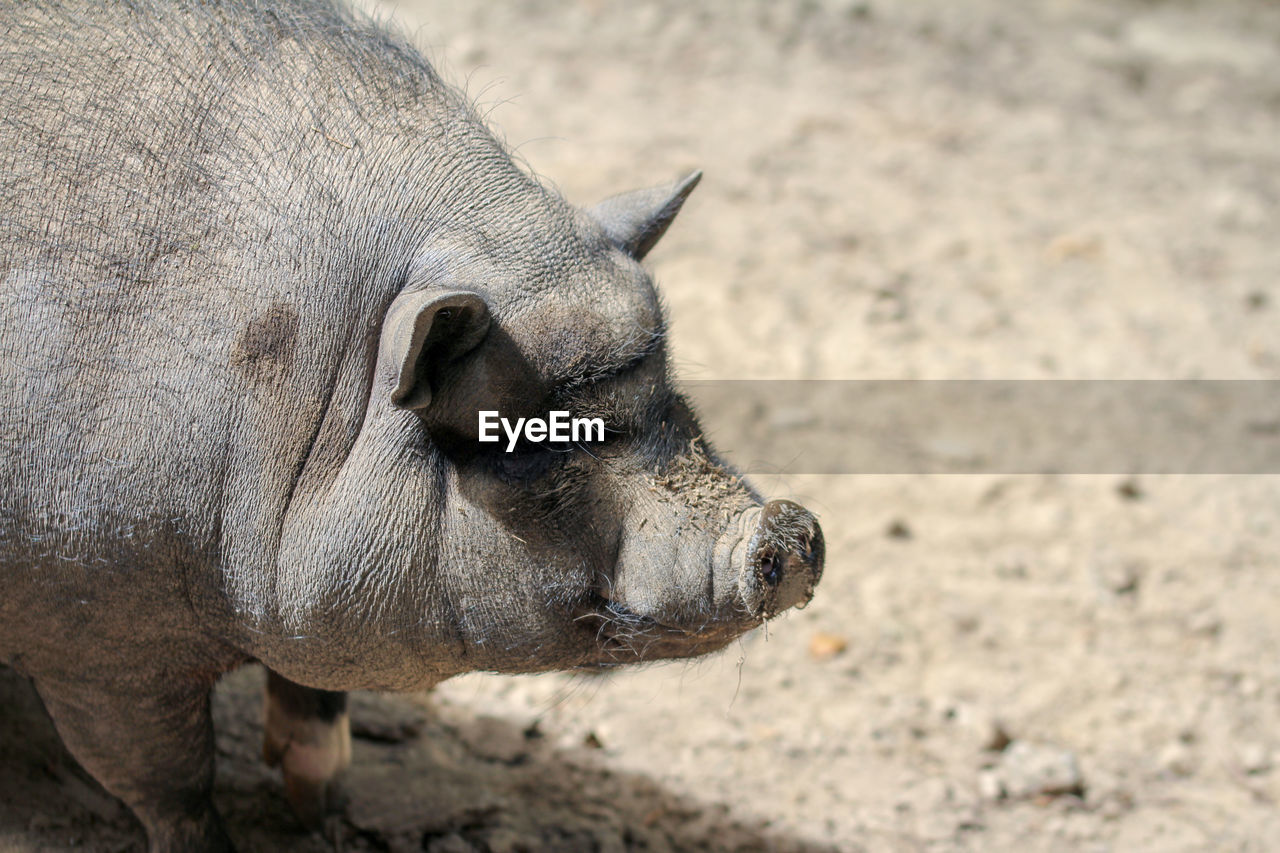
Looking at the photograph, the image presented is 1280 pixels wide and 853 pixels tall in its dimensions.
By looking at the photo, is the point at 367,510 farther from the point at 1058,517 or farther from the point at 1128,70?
the point at 1128,70

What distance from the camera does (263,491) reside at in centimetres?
236

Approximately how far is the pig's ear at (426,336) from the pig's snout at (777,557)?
0.66 meters

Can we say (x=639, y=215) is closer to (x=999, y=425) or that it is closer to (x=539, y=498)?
(x=539, y=498)

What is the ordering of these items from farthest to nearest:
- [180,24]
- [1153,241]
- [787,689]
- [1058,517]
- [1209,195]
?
[1209,195] < [1153,241] < [1058,517] < [787,689] < [180,24]

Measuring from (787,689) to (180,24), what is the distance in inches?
112

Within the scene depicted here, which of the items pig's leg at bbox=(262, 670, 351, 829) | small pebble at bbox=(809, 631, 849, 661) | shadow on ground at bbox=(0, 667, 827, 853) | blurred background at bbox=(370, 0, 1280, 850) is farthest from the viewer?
small pebble at bbox=(809, 631, 849, 661)

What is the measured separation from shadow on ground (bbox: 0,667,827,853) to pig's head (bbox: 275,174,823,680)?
1076 mm

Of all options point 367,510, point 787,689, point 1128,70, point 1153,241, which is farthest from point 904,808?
point 1128,70

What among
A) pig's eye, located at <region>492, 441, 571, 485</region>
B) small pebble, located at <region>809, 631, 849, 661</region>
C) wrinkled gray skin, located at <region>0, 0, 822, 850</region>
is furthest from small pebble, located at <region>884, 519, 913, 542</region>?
pig's eye, located at <region>492, 441, 571, 485</region>

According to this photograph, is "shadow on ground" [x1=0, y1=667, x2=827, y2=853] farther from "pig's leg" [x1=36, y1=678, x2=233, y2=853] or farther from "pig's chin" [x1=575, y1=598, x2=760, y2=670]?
"pig's chin" [x1=575, y1=598, x2=760, y2=670]

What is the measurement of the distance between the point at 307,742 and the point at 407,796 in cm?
39

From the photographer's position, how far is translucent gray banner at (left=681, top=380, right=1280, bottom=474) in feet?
17.8

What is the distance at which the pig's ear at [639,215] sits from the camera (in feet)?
9.09

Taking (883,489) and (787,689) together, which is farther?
(883,489)
